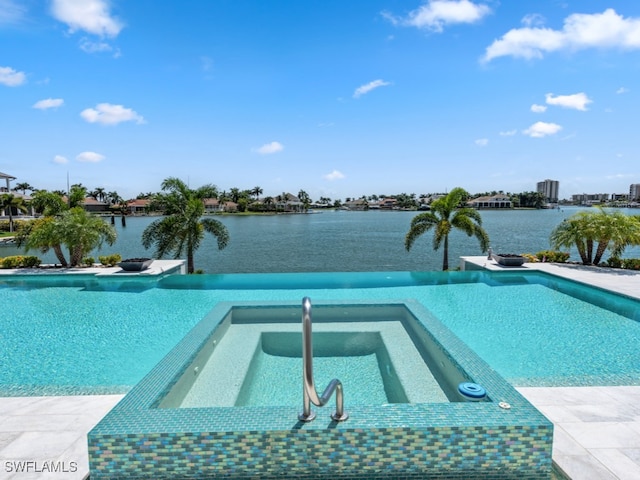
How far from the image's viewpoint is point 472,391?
3.59 m

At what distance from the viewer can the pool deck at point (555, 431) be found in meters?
3.04

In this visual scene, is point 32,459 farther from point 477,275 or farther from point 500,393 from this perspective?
point 477,275

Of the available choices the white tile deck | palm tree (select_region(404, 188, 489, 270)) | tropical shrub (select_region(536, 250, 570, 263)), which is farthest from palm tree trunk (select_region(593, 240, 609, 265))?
the white tile deck

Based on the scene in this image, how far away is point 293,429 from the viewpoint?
2.93 m

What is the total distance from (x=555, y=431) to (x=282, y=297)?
23.1 feet

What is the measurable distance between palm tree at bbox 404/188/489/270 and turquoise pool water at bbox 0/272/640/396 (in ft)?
6.30

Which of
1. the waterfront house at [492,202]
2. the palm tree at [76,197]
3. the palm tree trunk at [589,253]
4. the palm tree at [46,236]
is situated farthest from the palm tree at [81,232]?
the waterfront house at [492,202]

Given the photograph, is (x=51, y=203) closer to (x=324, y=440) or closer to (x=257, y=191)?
(x=324, y=440)

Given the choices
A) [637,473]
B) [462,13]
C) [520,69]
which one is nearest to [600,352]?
[637,473]

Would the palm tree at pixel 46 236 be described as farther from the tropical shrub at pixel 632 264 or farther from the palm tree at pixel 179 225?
the tropical shrub at pixel 632 264

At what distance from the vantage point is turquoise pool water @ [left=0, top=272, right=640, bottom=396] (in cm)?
537

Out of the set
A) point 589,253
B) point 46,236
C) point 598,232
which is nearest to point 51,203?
point 46,236

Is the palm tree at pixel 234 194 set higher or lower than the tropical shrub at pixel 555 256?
higher

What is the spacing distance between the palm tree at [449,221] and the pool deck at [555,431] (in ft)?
29.2
